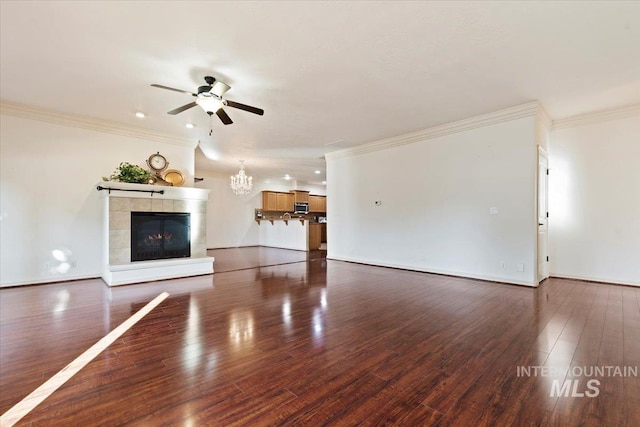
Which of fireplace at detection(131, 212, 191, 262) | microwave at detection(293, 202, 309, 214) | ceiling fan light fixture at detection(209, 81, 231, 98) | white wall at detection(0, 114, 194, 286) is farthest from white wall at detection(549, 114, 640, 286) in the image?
microwave at detection(293, 202, 309, 214)

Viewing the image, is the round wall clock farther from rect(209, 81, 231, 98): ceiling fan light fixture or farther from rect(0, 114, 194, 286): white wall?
rect(209, 81, 231, 98): ceiling fan light fixture

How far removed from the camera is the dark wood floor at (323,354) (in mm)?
1632

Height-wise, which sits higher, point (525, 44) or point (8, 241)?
point (525, 44)

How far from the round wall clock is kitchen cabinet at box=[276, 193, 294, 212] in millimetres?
6195

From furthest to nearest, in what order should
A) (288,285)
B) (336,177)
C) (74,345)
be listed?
(336,177) < (288,285) < (74,345)

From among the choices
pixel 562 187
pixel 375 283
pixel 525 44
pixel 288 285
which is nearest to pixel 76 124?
pixel 288 285

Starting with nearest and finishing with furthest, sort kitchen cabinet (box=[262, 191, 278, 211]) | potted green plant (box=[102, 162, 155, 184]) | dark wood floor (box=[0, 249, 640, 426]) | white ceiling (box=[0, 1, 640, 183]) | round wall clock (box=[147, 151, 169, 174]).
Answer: dark wood floor (box=[0, 249, 640, 426]) < white ceiling (box=[0, 1, 640, 183]) < potted green plant (box=[102, 162, 155, 184]) < round wall clock (box=[147, 151, 169, 174]) < kitchen cabinet (box=[262, 191, 278, 211])

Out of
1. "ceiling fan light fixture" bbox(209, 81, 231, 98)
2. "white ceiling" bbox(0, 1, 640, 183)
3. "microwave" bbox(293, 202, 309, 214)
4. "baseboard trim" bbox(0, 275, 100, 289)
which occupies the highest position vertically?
"white ceiling" bbox(0, 1, 640, 183)

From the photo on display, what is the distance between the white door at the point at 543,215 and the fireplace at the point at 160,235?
620cm

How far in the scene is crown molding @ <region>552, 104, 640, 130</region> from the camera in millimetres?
4452

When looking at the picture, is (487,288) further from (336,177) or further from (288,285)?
(336,177)

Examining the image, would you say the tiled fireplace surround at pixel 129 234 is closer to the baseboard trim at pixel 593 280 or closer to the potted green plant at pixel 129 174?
the potted green plant at pixel 129 174

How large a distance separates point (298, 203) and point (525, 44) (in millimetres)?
9777

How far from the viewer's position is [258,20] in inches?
98.6
